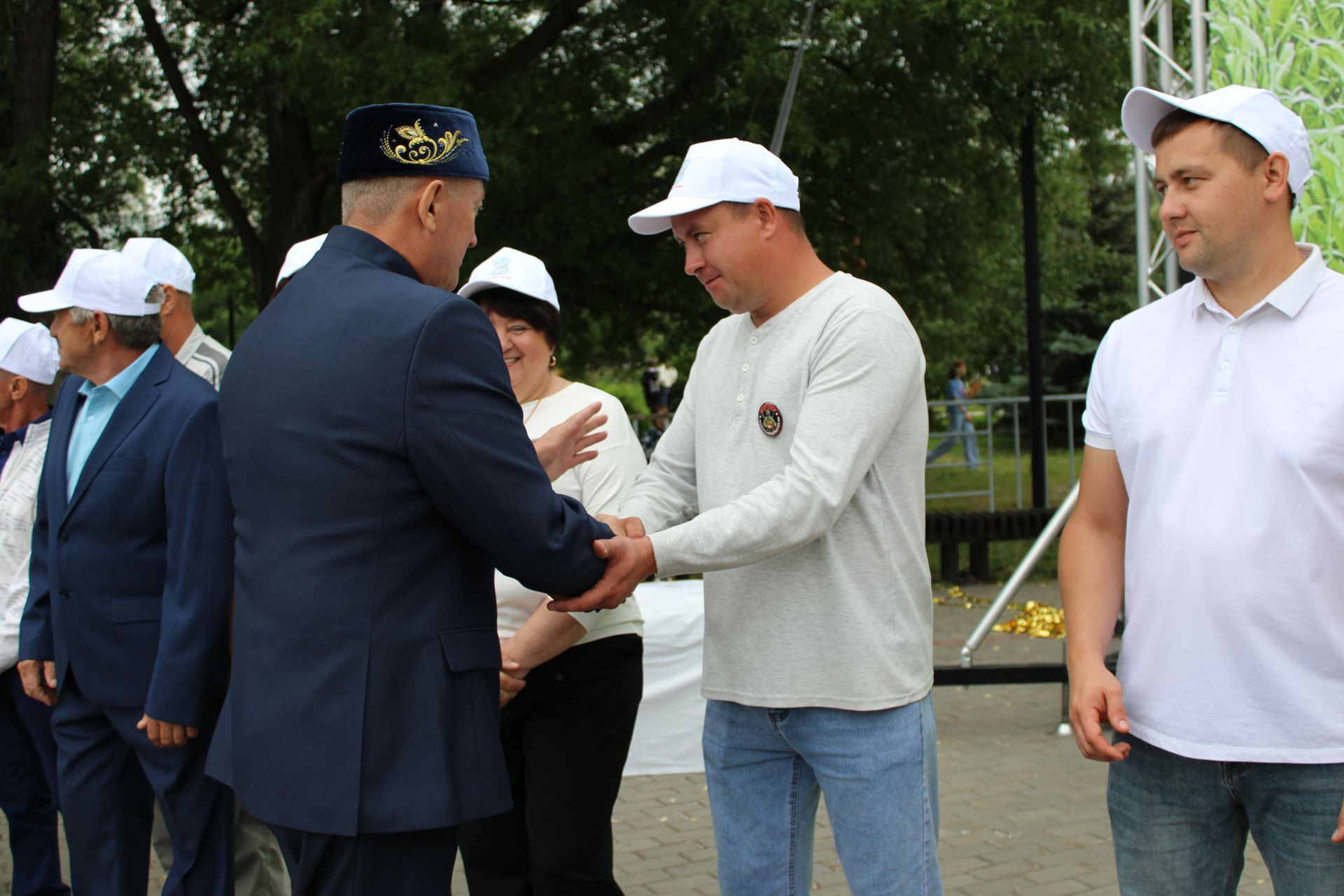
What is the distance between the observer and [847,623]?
8.52 feet

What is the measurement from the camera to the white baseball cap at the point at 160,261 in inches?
153

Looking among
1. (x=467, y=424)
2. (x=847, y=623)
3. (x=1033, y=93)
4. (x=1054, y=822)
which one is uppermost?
(x=1033, y=93)

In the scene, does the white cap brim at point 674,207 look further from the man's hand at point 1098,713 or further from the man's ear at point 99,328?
the man's ear at point 99,328

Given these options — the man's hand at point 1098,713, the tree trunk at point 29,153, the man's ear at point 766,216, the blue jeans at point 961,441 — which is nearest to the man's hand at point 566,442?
the man's ear at point 766,216

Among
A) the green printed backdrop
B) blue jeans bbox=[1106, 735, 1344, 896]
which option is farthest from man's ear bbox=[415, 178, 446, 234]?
the green printed backdrop

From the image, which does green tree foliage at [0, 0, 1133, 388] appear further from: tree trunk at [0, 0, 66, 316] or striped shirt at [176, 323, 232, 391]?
striped shirt at [176, 323, 232, 391]

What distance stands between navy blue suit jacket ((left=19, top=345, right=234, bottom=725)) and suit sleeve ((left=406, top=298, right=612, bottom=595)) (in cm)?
133

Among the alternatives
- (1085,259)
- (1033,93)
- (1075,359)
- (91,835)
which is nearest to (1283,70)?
(91,835)

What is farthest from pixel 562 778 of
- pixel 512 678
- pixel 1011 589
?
pixel 1011 589

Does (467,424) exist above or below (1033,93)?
below

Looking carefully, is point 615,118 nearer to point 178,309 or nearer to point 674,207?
point 178,309

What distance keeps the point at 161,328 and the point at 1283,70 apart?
15.5 feet

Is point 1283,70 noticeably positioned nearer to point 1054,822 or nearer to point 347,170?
point 1054,822

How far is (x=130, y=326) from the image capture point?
12.2 feet
